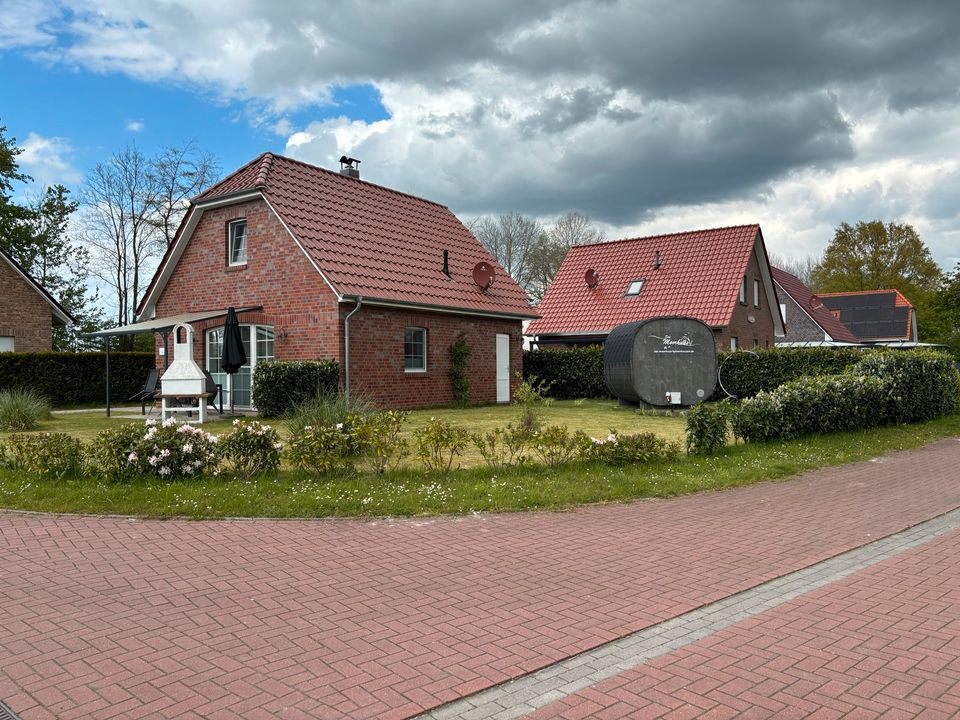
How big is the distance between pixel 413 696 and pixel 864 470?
31.1 ft

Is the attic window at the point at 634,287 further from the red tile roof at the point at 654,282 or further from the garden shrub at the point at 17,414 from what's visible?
the garden shrub at the point at 17,414

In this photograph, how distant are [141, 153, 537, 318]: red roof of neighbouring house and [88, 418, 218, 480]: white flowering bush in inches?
369

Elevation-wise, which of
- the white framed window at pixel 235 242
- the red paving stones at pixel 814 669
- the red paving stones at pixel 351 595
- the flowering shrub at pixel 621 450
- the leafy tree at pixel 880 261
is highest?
the leafy tree at pixel 880 261

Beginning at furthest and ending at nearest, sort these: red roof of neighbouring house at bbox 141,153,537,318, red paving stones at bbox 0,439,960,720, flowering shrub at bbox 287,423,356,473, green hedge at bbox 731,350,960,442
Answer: red roof of neighbouring house at bbox 141,153,537,318
green hedge at bbox 731,350,960,442
flowering shrub at bbox 287,423,356,473
red paving stones at bbox 0,439,960,720

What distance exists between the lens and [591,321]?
3123 cm

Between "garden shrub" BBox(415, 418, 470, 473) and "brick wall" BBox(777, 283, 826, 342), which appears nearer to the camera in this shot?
"garden shrub" BBox(415, 418, 470, 473)

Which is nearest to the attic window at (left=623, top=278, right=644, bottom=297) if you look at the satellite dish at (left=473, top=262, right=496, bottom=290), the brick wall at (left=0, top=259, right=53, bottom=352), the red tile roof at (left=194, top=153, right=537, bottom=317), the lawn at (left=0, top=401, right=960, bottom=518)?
the red tile roof at (left=194, top=153, right=537, bottom=317)

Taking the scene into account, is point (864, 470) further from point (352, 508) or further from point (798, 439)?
point (352, 508)

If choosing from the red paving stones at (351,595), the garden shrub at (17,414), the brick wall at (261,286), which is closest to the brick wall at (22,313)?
the brick wall at (261,286)

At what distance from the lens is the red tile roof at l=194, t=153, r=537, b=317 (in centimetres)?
1977

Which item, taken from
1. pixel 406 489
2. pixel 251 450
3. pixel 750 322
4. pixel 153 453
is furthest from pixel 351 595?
pixel 750 322

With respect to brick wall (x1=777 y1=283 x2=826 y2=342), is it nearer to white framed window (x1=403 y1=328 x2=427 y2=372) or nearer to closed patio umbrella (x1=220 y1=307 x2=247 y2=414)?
white framed window (x1=403 y1=328 x2=427 y2=372)

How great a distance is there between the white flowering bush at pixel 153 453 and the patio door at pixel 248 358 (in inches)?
418

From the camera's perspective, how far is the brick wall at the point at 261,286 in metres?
19.1
